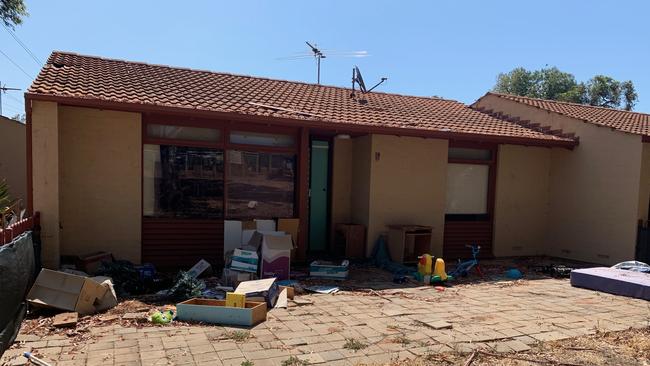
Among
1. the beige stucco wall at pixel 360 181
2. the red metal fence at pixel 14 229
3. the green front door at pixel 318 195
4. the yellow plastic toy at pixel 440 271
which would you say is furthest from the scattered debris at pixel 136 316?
the beige stucco wall at pixel 360 181

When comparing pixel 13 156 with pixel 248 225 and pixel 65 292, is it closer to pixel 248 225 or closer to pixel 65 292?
pixel 248 225

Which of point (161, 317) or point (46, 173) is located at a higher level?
point (46, 173)

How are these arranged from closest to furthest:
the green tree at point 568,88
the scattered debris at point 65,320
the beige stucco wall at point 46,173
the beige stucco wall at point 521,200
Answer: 1. the scattered debris at point 65,320
2. the beige stucco wall at point 46,173
3. the beige stucco wall at point 521,200
4. the green tree at point 568,88

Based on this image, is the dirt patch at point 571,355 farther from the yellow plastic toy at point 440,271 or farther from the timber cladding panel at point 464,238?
the timber cladding panel at point 464,238

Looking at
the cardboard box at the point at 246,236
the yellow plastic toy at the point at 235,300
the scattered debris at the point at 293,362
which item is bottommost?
the scattered debris at the point at 293,362

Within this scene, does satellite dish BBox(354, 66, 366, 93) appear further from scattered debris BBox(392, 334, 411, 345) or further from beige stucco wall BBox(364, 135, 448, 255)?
scattered debris BBox(392, 334, 411, 345)

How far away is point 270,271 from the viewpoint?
24.3ft

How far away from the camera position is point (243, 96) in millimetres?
9422

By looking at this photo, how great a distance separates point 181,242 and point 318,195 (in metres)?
3.08

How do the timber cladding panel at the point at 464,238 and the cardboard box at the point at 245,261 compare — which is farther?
the timber cladding panel at the point at 464,238

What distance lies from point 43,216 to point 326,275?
14.6 ft

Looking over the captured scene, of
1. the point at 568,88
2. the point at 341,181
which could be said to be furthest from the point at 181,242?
the point at 568,88

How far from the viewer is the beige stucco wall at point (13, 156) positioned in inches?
499

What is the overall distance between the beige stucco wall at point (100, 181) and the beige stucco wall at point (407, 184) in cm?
446
